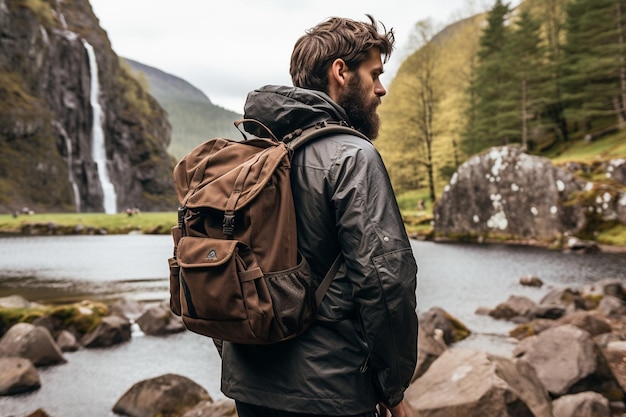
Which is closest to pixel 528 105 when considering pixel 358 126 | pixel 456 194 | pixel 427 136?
pixel 427 136

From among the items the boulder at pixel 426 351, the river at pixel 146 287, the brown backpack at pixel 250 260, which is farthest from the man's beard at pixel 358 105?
the river at pixel 146 287

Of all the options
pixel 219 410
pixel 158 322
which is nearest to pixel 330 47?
pixel 219 410

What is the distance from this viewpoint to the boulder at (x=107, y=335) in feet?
33.0

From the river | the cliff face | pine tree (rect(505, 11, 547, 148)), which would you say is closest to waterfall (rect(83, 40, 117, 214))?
the cliff face

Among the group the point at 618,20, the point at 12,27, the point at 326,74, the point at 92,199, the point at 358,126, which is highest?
the point at 12,27

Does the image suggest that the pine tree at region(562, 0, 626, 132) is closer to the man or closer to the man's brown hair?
the man's brown hair

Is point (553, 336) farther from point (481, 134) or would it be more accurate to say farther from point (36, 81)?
point (36, 81)

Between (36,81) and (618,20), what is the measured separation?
61798mm

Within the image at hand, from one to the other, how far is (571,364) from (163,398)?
5020mm

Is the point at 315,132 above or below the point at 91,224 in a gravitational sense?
above

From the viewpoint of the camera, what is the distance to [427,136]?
140 feet

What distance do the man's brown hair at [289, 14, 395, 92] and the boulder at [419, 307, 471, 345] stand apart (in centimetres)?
849

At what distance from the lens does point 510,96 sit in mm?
41219

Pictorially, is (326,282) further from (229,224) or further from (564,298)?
(564,298)
